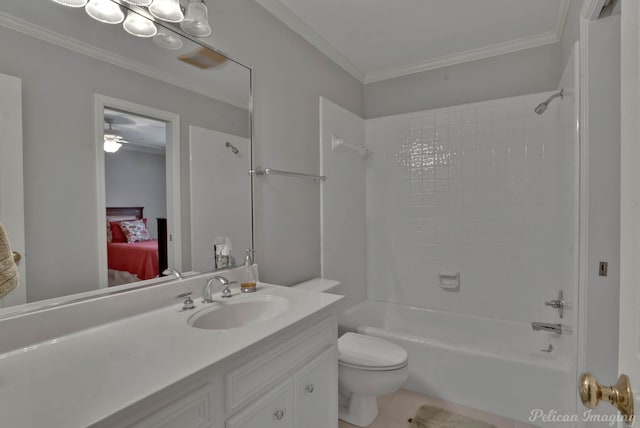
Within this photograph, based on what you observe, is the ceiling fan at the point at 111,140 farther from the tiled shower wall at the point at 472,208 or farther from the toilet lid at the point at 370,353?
the tiled shower wall at the point at 472,208

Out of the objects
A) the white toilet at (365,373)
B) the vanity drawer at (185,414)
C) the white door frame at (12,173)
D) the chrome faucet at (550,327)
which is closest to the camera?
the vanity drawer at (185,414)

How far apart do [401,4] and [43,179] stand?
205 cm

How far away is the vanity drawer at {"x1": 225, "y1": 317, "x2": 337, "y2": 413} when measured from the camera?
0.97 metres

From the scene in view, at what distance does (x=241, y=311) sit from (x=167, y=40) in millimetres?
1235

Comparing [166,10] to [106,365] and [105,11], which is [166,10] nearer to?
[105,11]

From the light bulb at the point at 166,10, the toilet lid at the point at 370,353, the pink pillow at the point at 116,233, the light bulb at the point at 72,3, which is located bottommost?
the toilet lid at the point at 370,353

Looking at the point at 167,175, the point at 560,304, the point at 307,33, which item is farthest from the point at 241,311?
the point at 560,304

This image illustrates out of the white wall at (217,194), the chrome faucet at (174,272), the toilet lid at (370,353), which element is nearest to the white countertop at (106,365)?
the chrome faucet at (174,272)

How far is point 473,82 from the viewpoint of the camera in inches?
104

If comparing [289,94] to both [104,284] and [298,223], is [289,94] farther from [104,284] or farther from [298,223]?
[104,284]

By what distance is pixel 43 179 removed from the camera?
1.01 meters

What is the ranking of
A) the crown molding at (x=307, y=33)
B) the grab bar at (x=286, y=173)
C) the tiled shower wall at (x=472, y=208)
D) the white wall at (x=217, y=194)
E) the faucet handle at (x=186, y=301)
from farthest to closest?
the tiled shower wall at (x=472, y=208)
the crown molding at (x=307, y=33)
the grab bar at (x=286, y=173)
the white wall at (x=217, y=194)
the faucet handle at (x=186, y=301)

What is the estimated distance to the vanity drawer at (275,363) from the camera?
0.97 metres

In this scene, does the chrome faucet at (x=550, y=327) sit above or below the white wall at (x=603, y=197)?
below
